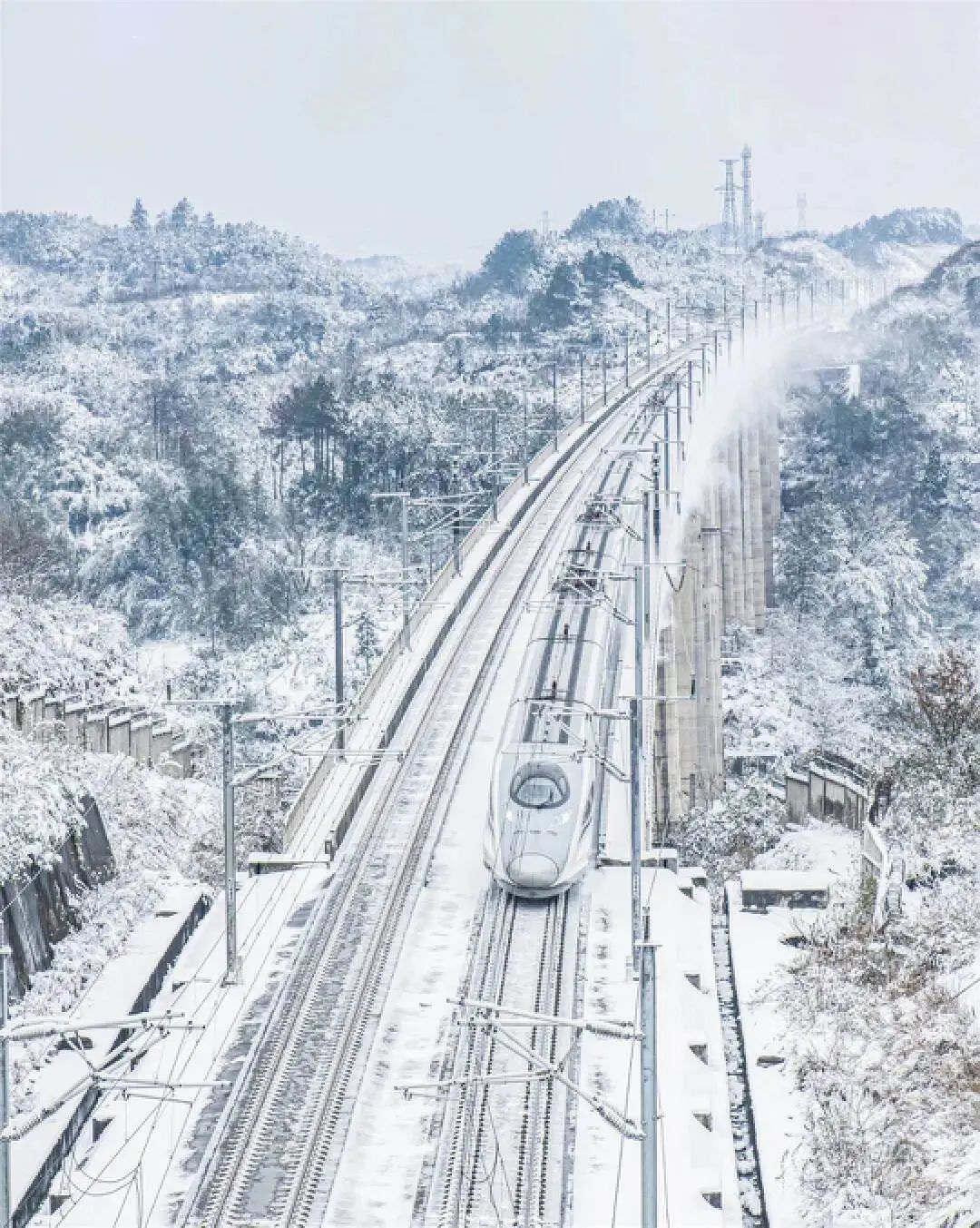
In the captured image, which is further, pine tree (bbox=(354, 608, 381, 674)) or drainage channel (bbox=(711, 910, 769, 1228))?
pine tree (bbox=(354, 608, 381, 674))

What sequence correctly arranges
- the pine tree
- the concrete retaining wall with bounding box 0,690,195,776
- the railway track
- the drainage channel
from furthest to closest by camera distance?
the pine tree → the concrete retaining wall with bounding box 0,690,195,776 → the drainage channel → the railway track

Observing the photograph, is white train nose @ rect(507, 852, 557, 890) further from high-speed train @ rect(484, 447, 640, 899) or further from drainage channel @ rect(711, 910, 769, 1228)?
drainage channel @ rect(711, 910, 769, 1228)

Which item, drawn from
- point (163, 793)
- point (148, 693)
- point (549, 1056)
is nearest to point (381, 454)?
point (148, 693)

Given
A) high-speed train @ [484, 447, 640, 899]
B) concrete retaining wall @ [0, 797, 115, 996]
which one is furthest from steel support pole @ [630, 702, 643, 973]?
concrete retaining wall @ [0, 797, 115, 996]

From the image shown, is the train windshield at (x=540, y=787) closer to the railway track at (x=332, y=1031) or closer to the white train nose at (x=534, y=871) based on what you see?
the white train nose at (x=534, y=871)

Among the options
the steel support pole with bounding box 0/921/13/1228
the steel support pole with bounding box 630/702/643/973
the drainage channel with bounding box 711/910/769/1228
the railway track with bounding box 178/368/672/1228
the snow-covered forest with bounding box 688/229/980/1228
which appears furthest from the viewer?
the steel support pole with bounding box 630/702/643/973

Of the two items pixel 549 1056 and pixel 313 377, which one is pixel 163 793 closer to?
pixel 549 1056
